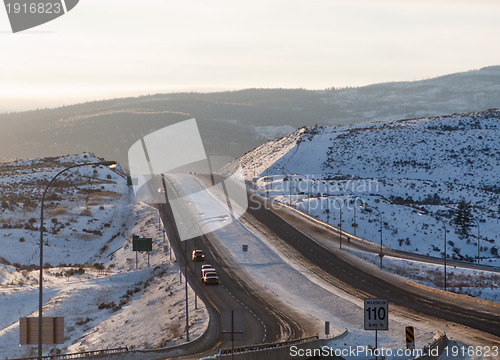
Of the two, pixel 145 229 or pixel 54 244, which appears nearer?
pixel 54 244

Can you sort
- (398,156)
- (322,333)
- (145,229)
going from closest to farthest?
(322,333), (145,229), (398,156)

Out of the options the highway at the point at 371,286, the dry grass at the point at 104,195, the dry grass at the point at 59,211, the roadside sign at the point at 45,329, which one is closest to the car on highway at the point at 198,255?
the highway at the point at 371,286

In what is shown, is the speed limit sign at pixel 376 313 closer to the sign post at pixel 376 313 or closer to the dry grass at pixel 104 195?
the sign post at pixel 376 313

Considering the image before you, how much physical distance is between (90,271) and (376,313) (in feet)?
204

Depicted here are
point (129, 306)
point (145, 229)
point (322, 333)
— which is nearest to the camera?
point (322, 333)

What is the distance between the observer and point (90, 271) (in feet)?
309

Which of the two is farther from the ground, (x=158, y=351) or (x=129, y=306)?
Result: (x=158, y=351)

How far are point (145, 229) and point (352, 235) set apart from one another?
107ft

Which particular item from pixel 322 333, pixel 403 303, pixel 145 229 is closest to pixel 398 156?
pixel 145 229

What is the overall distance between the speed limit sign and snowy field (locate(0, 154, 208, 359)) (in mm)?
22252

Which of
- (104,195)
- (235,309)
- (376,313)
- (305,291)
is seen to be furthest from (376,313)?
(104,195)

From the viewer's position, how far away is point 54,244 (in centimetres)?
10994

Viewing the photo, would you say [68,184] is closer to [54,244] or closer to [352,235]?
[54,244]

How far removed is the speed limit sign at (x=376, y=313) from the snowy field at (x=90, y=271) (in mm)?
22252
